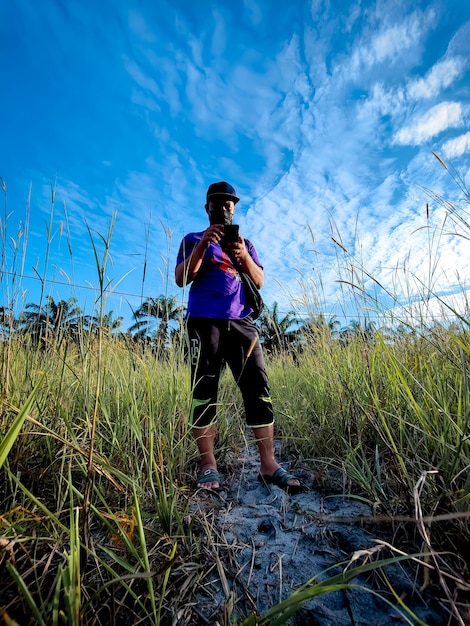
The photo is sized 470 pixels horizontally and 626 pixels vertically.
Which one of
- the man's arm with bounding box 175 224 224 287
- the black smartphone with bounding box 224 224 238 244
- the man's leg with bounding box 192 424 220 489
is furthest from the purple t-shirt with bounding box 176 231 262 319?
the man's leg with bounding box 192 424 220 489

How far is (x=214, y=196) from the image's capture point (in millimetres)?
2039

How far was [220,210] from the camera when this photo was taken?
203cm

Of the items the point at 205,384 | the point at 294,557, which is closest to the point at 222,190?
the point at 205,384

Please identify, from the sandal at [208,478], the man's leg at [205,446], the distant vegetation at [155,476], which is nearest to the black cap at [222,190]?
the distant vegetation at [155,476]

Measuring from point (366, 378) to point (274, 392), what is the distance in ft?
5.25

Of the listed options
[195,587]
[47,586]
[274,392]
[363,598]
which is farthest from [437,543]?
[274,392]

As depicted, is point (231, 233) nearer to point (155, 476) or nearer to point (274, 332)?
point (155, 476)

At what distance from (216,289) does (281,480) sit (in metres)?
1.20

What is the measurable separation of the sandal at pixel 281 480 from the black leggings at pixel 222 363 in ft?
0.93

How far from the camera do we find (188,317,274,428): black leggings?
1844 millimetres

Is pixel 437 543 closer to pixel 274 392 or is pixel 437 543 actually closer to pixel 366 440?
pixel 366 440

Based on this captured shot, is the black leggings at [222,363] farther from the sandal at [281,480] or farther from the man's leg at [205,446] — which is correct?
the sandal at [281,480]

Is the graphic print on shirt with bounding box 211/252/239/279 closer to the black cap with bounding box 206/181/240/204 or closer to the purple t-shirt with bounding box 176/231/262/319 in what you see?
the purple t-shirt with bounding box 176/231/262/319

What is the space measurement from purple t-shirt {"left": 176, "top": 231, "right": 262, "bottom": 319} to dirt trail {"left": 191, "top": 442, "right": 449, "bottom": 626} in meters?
1.05
